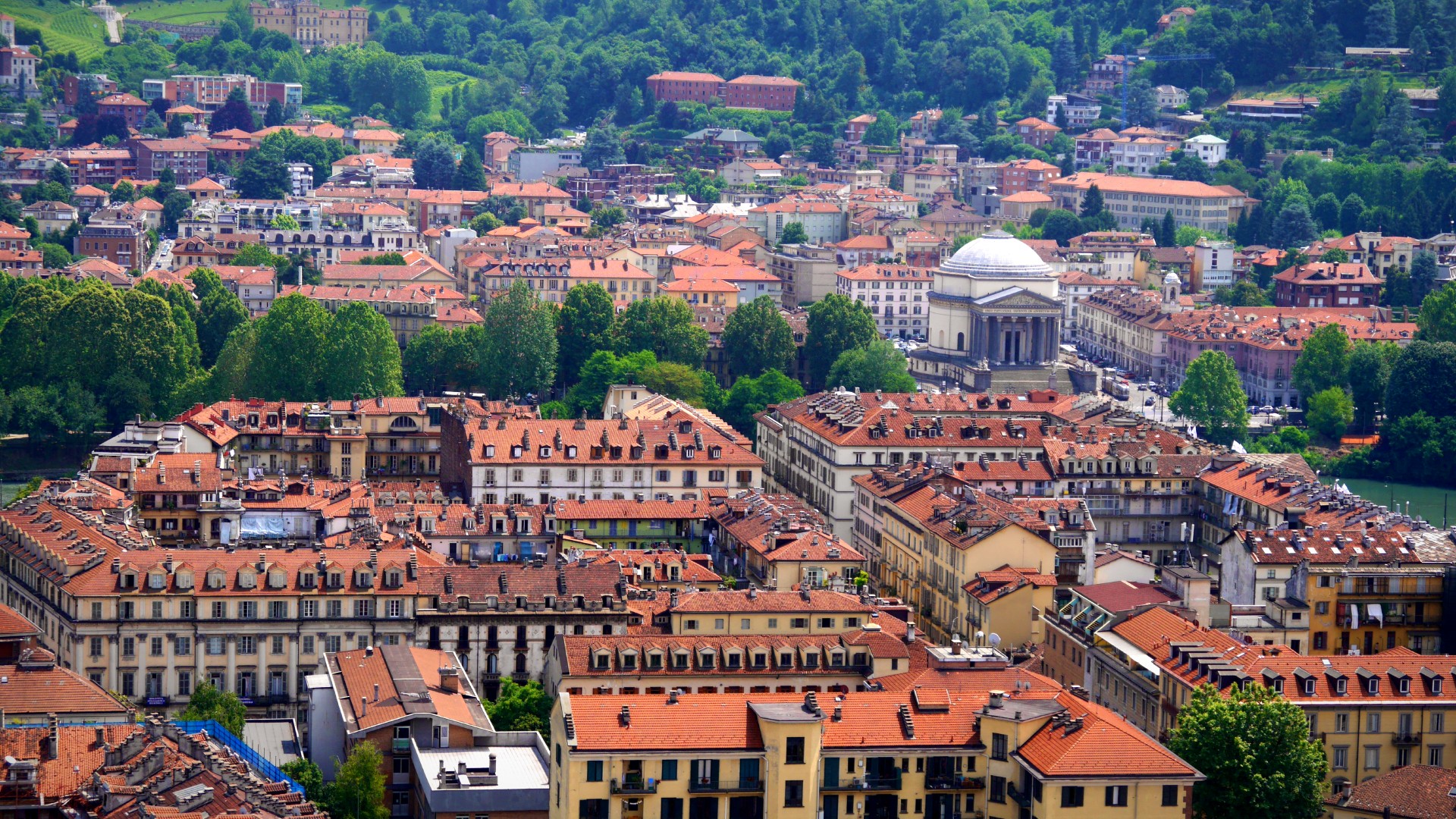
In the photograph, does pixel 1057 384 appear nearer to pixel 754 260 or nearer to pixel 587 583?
pixel 754 260

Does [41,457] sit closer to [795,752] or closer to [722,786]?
[722,786]

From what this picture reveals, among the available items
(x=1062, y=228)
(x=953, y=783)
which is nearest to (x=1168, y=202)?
(x=1062, y=228)

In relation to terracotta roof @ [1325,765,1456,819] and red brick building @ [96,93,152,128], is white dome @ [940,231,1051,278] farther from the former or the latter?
red brick building @ [96,93,152,128]

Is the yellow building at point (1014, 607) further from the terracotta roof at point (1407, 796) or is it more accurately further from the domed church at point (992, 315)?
the domed church at point (992, 315)

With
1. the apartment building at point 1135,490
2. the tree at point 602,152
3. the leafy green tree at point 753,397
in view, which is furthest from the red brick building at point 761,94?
the apartment building at point 1135,490

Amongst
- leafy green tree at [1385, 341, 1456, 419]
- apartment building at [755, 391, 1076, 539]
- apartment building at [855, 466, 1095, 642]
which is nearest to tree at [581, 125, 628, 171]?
leafy green tree at [1385, 341, 1456, 419]

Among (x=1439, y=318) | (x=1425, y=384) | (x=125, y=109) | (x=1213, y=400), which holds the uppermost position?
(x=125, y=109)

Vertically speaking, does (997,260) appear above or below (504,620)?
above
